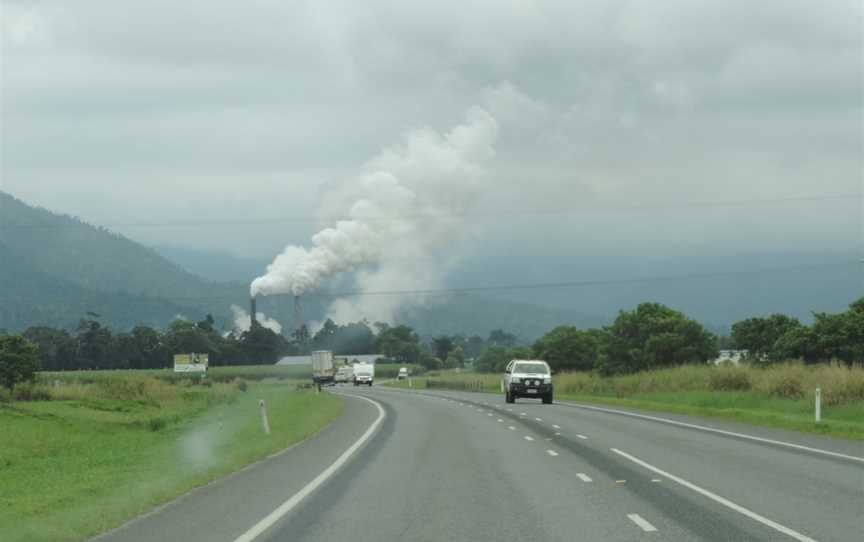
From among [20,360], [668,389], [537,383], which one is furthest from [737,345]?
[20,360]

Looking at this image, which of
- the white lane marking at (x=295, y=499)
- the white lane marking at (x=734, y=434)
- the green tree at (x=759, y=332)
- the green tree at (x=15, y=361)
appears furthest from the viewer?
the green tree at (x=759, y=332)

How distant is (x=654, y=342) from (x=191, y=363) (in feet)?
191

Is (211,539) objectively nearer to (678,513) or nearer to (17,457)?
(678,513)

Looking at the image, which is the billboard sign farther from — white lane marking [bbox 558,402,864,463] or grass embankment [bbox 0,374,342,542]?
white lane marking [bbox 558,402,864,463]

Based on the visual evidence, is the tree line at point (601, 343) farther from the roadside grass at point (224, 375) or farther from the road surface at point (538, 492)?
the road surface at point (538, 492)

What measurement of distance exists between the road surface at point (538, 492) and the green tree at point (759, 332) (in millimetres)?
62797

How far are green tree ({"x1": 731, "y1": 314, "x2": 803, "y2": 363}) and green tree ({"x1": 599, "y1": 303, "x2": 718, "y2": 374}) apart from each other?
30.7 ft

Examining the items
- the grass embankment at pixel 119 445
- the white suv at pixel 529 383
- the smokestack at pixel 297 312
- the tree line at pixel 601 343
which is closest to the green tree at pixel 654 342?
the tree line at pixel 601 343

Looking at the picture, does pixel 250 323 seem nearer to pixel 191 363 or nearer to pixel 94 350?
pixel 191 363

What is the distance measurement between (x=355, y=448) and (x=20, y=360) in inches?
1966

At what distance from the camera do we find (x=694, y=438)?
27266 millimetres

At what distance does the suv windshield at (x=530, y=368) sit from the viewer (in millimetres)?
53688

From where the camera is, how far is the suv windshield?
53688 mm

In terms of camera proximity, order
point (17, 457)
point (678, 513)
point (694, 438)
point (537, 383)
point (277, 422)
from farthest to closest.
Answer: point (537, 383) < point (277, 422) < point (17, 457) < point (694, 438) < point (678, 513)
